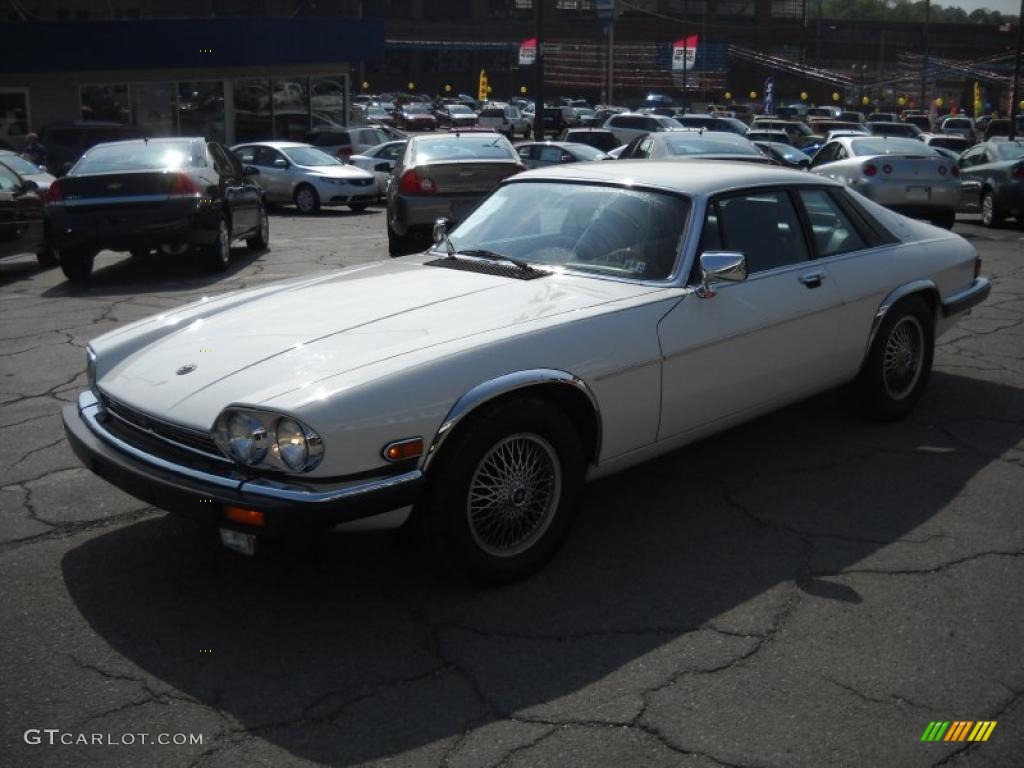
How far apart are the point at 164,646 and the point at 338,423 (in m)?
0.97

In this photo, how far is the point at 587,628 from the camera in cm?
388

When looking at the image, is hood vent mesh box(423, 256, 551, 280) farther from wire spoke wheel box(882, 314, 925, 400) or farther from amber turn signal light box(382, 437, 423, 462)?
wire spoke wheel box(882, 314, 925, 400)

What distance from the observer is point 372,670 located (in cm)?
360

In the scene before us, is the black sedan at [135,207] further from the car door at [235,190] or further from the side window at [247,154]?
the side window at [247,154]

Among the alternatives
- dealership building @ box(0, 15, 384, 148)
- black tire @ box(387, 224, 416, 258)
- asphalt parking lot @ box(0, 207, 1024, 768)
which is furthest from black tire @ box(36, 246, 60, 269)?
dealership building @ box(0, 15, 384, 148)

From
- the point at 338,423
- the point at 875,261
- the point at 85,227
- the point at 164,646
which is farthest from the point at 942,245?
the point at 85,227

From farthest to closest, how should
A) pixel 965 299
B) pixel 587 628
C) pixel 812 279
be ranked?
pixel 965 299 → pixel 812 279 → pixel 587 628

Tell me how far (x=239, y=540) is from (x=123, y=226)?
8607 millimetres

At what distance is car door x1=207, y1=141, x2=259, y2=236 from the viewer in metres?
12.8

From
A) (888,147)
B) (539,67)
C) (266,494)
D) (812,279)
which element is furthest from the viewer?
(539,67)

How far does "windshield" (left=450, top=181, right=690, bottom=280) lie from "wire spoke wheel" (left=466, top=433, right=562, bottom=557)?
1.08 metres

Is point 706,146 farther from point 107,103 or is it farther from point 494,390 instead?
point 107,103

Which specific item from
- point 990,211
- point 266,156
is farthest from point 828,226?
point 266,156

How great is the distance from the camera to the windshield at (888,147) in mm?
16422
